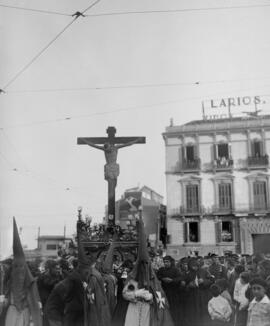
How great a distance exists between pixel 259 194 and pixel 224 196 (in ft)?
7.22

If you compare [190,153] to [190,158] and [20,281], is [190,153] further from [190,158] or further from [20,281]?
[20,281]

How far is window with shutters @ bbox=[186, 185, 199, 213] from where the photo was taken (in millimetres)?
28484

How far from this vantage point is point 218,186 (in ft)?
93.5

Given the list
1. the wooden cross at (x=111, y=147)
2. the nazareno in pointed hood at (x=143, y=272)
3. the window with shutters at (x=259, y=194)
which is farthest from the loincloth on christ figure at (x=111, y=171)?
the window with shutters at (x=259, y=194)

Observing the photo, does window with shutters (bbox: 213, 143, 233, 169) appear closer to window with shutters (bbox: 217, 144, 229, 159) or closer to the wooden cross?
window with shutters (bbox: 217, 144, 229, 159)

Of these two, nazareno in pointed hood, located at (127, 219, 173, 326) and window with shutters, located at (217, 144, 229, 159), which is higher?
window with shutters, located at (217, 144, 229, 159)

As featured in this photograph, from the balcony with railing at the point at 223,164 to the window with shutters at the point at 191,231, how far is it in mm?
3895

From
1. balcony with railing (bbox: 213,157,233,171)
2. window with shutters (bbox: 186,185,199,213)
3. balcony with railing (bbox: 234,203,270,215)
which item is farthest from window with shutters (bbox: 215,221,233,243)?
balcony with railing (bbox: 213,157,233,171)

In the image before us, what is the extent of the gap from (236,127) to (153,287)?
23.7 meters

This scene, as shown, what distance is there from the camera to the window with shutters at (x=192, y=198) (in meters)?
28.5

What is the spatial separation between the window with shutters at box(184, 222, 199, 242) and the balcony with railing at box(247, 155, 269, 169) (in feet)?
17.0

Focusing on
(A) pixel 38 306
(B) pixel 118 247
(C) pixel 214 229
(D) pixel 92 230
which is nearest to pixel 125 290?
(A) pixel 38 306

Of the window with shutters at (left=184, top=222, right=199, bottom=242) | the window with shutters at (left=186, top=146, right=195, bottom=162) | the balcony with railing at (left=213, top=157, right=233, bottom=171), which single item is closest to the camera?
the window with shutters at (left=184, top=222, right=199, bottom=242)

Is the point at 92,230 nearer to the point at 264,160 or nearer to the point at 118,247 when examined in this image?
the point at 118,247
